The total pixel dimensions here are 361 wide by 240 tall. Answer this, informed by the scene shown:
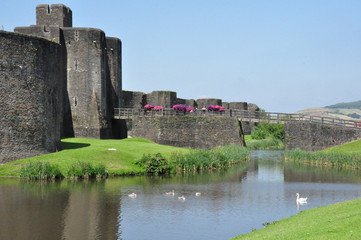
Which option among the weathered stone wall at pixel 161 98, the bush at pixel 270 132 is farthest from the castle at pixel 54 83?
the bush at pixel 270 132

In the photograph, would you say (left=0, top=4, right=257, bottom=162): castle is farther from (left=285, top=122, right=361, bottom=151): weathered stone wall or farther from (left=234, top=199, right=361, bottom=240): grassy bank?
(left=234, top=199, right=361, bottom=240): grassy bank

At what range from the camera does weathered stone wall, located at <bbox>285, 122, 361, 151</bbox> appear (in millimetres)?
48156

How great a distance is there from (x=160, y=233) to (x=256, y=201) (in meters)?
7.65

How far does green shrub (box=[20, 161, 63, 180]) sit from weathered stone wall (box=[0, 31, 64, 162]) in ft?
10.3

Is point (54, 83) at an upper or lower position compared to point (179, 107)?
upper

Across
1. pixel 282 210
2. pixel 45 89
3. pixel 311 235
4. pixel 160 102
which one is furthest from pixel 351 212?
pixel 160 102

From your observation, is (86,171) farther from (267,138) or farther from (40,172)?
(267,138)

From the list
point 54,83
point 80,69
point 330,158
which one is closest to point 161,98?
point 80,69

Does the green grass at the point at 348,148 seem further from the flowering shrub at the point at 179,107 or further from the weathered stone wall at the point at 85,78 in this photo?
the weathered stone wall at the point at 85,78

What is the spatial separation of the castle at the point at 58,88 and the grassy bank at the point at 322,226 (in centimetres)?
2125

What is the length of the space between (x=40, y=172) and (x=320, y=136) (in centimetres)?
2770

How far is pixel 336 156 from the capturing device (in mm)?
40688

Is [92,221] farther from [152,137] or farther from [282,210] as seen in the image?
[152,137]

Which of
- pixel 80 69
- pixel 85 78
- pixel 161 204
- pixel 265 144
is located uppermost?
pixel 80 69
